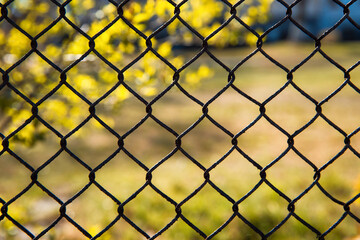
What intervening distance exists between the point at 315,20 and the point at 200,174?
1789cm

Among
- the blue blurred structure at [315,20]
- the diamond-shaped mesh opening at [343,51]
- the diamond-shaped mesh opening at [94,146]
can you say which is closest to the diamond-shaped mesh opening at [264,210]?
the diamond-shaped mesh opening at [94,146]

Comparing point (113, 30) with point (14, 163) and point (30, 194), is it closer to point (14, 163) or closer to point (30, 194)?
point (30, 194)

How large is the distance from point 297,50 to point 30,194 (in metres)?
12.8

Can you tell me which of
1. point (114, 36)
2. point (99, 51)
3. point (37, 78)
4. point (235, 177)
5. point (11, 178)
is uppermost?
point (11, 178)

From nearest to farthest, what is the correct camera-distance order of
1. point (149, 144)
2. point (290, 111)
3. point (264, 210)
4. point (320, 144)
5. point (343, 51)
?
point (264, 210), point (320, 144), point (149, 144), point (290, 111), point (343, 51)

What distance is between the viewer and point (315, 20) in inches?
825

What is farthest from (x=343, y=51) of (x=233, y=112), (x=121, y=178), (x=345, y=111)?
(x=121, y=178)

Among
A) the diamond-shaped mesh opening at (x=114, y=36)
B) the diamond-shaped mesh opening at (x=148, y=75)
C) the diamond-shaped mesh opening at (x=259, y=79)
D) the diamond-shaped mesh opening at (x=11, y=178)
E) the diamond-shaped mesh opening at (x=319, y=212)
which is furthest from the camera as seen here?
the diamond-shaped mesh opening at (x=259, y=79)

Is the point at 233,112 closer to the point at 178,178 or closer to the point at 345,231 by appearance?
the point at 178,178

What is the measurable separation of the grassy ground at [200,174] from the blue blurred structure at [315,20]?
30.5 ft

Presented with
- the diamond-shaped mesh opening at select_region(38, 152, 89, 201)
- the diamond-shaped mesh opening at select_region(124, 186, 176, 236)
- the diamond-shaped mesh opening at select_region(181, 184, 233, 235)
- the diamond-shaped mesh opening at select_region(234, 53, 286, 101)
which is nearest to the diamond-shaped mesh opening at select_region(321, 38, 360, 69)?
the diamond-shaped mesh opening at select_region(234, 53, 286, 101)

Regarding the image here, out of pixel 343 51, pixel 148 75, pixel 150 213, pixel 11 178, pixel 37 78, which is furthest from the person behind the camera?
pixel 343 51

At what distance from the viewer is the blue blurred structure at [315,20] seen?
1738 centimetres

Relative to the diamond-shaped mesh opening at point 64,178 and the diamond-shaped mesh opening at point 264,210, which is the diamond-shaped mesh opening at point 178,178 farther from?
the diamond-shaped mesh opening at point 64,178
